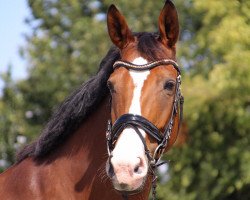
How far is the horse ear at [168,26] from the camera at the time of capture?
4258mm

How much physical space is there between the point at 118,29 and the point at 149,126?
2.79ft

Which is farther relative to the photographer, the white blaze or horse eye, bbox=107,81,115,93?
horse eye, bbox=107,81,115,93

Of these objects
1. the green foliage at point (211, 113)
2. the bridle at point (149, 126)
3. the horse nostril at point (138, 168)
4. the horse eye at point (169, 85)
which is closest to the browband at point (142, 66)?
the bridle at point (149, 126)

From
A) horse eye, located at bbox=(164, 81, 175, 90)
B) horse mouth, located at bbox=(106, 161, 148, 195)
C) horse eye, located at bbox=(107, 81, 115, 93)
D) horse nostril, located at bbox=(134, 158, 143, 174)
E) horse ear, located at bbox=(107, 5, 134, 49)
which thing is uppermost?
horse ear, located at bbox=(107, 5, 134, 49)

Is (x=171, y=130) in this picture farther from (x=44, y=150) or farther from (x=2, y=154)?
(x=2, y=154)

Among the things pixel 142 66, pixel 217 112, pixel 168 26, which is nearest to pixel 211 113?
pixel 217 112

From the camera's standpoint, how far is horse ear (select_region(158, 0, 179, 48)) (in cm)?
426

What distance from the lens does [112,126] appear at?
3.95 meters

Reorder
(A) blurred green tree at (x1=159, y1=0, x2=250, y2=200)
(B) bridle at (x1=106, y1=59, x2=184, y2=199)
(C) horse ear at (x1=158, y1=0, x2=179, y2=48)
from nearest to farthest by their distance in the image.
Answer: (B) bridle at (x1=106, y1=59, x2=184, y2=199)
(C) horse ear at (x1=158, y1=0, x2=179, y2=48)
(A) blurred green tree at (x1=159, y1=0, x2=250, y2=200)

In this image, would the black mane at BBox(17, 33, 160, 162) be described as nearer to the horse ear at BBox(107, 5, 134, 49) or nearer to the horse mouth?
the horse ear at BBox(107, 5, 134, 49)

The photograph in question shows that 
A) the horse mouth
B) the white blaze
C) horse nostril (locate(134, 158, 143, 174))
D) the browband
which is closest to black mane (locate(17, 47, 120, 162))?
the browband

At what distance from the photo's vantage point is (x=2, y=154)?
47.6 ft

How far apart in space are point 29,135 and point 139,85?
45.3 feet

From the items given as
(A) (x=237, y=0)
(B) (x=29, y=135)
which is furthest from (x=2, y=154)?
(A) (x=237, y=0)
